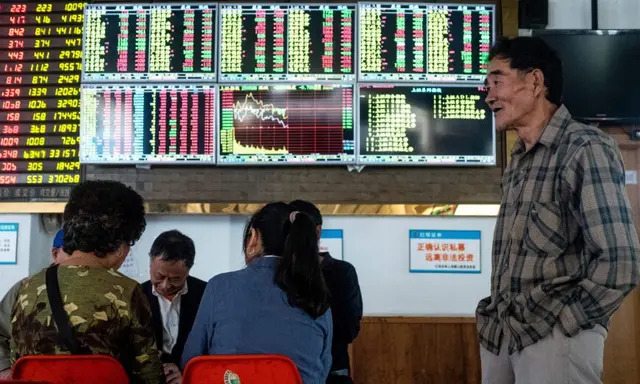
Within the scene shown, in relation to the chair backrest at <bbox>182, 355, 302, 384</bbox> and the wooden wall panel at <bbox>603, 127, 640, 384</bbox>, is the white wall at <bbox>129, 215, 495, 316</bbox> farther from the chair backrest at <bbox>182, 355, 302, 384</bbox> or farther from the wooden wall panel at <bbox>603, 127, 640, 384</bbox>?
the chair backrest at <bbox>182, 355, 302, 384</bbox>

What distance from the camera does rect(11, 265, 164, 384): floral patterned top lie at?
1.69m

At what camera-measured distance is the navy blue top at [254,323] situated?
1899 mm

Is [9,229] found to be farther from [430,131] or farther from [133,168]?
[430,131]

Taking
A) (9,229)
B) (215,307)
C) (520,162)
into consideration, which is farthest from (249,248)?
(9,229)

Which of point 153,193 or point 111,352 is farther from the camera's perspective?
point 153,193

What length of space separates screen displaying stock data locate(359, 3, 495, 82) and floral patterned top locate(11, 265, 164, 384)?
2440 mm

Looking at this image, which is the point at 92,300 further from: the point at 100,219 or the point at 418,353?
the point at 418,353

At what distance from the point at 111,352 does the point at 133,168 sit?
2.34 meters

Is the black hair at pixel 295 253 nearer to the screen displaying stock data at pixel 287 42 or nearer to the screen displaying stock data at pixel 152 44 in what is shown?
the screen displaying stock data at pixel 287 42

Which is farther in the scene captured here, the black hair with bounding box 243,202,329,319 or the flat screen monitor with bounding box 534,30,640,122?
the flat screen monitor with bounding box 534,30,640,122

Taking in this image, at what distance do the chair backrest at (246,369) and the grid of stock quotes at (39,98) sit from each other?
249cm

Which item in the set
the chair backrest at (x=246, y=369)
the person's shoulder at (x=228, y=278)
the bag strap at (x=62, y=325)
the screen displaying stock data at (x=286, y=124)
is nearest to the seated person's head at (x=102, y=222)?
the bag strap at (x=62, y=325)

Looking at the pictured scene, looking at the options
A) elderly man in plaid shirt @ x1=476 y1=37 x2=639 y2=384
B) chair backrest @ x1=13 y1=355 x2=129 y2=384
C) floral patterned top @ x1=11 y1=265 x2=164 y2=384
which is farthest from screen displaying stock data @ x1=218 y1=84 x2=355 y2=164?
chair backrest @ x1=13 y1=355 x2=129 y2=384

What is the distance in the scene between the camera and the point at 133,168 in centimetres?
393
